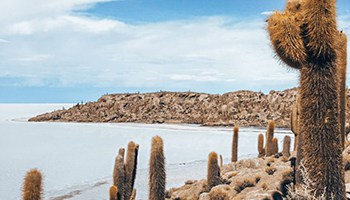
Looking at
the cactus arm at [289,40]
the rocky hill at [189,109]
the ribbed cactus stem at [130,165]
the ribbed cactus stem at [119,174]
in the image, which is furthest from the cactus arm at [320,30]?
the rocky hill at [189,109]

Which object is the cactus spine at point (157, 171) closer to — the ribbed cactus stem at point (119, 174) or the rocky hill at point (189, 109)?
the ribbed cactus stem at point (119, 174)

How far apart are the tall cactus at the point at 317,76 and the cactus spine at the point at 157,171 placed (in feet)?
10.2

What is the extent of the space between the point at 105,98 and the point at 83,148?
51566 mm

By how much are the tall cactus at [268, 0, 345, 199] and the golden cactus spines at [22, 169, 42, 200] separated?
4720 mm

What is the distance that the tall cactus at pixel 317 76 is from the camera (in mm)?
7996

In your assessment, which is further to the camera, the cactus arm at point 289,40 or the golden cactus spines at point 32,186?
the cactus arm at point 289,40

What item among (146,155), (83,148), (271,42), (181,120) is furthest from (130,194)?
(181,120)

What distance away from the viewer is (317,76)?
8109 millimetres

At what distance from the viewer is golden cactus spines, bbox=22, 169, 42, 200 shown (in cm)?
601

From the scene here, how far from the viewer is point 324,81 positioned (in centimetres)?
810

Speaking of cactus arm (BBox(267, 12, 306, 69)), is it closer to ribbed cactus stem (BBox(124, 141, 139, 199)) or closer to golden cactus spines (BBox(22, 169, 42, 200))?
golden cactus spines (BBox(22, 169, 42, 200))

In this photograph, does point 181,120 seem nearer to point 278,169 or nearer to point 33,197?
point 278,169

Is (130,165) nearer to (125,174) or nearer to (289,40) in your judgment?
(125,174)

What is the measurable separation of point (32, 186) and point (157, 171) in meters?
4.11
